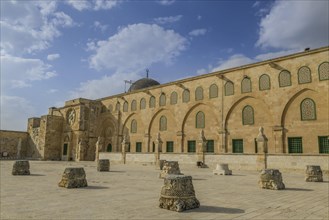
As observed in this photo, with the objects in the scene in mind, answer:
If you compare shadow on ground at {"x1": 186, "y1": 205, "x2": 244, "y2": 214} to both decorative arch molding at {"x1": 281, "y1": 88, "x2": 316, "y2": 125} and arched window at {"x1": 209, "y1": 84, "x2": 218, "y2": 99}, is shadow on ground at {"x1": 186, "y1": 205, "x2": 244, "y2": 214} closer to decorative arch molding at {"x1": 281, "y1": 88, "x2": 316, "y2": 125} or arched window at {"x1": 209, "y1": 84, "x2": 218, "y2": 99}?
decorative arch molding at {"x1": 281, "y1": 88, "x2": 316, "y2": 125}

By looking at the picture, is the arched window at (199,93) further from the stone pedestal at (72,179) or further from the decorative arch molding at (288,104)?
the stone pedestal at (72,179)

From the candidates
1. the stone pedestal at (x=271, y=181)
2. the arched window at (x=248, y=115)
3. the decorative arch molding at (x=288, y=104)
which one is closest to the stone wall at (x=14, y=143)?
the arched window at (x=248, y=115)

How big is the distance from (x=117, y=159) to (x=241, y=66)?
51.8 feet

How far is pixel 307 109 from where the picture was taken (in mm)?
21109

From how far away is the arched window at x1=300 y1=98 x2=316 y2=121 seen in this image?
20.8 metres

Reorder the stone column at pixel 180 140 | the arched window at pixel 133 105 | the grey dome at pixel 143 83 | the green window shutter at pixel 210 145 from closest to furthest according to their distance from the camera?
1. the green window shutter at pixel 210 145
2. the stone column at pixel 180 140
3. the arched window at pixel 133 105
4. the grey dome at pixel 143 83

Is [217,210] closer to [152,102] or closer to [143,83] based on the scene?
[152,102]

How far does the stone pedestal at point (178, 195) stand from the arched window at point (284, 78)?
766 inches

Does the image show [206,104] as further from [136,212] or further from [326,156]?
[136,212]

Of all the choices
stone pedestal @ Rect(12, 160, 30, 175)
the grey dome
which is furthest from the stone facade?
stone pedestal @ Rect(12, 160, 30, 175)

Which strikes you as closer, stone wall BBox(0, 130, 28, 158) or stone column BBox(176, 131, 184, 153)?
stone column BBox(176, 131, 184, 153)

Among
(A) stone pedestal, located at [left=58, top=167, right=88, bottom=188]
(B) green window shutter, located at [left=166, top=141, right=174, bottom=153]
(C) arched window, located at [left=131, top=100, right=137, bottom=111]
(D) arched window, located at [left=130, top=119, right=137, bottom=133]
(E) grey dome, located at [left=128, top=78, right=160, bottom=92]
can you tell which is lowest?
(A) stone pedestal, located at [left=58, top=167, right=88, bottom=188]

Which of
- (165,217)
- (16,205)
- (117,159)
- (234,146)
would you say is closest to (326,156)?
(234,146)

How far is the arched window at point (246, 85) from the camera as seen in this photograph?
2467 centimetres
